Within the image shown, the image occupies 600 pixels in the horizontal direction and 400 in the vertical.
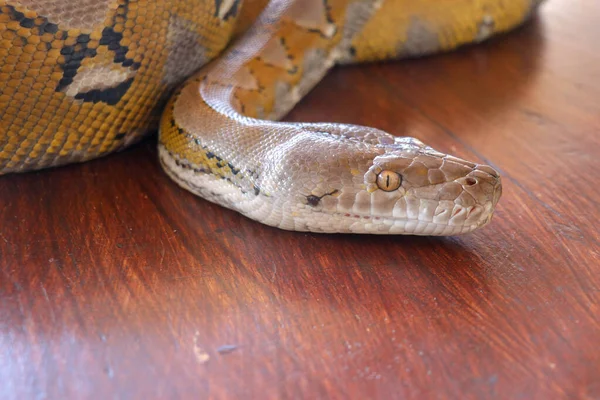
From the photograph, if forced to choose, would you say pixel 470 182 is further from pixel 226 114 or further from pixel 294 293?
pixel 226 114

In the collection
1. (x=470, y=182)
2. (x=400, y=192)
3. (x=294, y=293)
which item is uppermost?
(x=470, y=182)

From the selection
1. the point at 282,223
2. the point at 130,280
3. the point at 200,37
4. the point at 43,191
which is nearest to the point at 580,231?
the point at 282,223

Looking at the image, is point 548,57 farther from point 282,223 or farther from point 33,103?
point 33,103

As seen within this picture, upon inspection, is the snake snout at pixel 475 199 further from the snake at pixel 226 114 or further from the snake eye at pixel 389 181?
the snake eye at pixel 389 181

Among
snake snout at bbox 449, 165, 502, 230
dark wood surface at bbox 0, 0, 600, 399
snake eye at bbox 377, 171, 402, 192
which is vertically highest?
snake snout at bbox 449, 165, 502, 230

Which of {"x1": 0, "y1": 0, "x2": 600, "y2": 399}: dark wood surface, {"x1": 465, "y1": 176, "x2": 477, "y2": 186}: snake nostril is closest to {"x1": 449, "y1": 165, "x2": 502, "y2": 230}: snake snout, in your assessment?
{"x1": 465, "y1": 176, "x2": 477, "y2": 186}: snake nostril

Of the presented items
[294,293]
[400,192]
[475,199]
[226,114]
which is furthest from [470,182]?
[226,114]

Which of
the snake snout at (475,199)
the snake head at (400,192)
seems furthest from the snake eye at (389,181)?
the snake snout at (475,199)

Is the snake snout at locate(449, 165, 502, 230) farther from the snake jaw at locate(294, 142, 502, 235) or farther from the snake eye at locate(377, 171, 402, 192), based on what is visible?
the snake eye at locate(377, 171, 402, 192)
